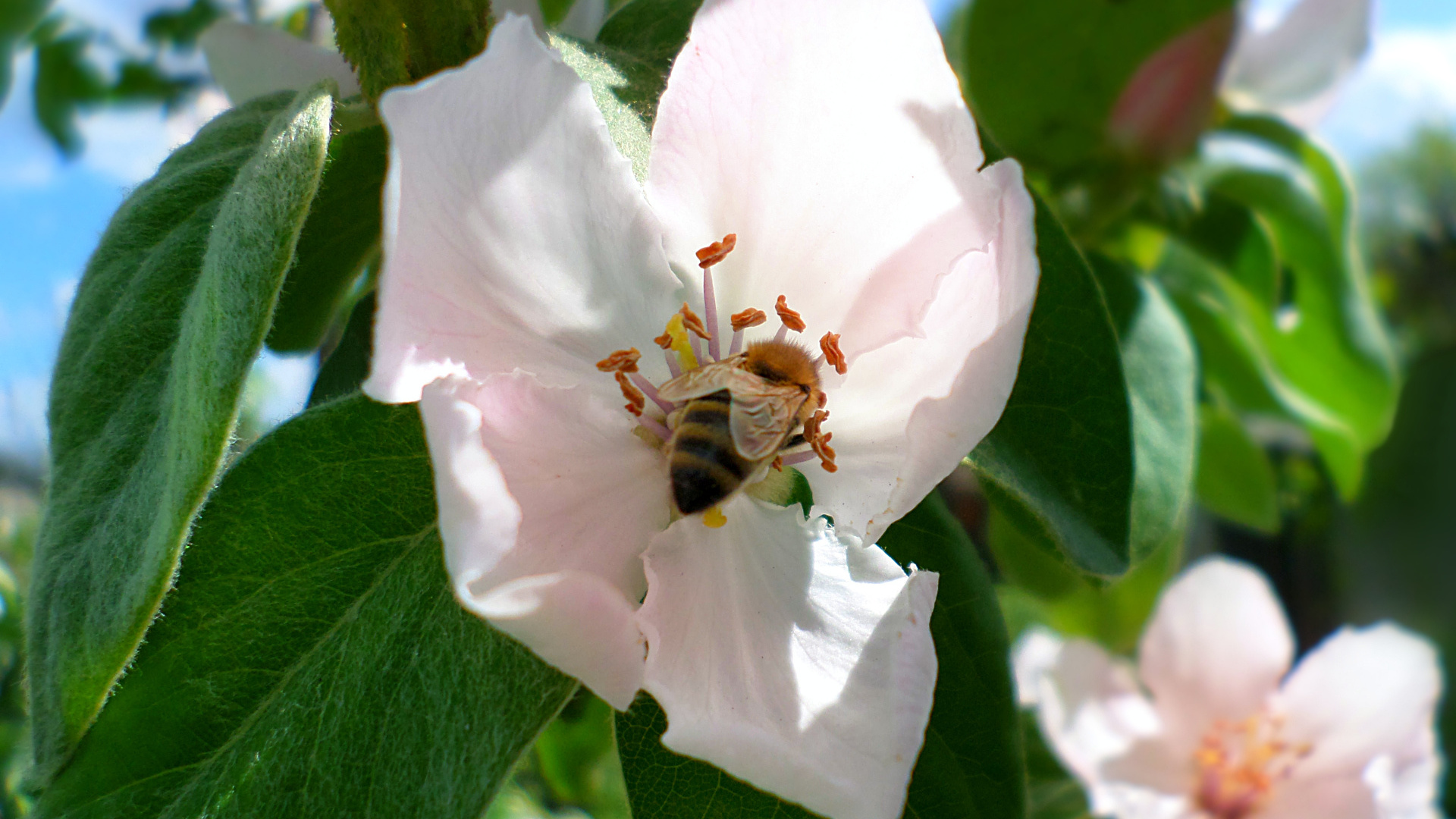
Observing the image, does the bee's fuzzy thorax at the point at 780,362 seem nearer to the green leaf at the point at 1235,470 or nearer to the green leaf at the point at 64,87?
the green leaf at the point at 1235,470

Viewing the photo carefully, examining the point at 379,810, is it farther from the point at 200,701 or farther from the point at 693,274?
the point at 693,274

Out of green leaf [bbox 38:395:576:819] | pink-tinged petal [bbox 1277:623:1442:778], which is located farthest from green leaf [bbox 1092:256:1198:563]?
pink-tinged petal [bbox 1277:623:1442:778]

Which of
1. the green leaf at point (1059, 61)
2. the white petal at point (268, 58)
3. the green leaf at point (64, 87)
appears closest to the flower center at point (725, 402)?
the white petal at point (268, 58)

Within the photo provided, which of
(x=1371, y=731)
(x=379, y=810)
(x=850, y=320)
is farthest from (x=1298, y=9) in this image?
(x=379, y=810)

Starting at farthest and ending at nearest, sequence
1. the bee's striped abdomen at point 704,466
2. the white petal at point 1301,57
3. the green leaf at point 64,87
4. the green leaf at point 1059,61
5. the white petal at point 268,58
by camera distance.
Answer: the green leaf at point 64,87, the white petal at point 1301,57, the green leaf at point 1059,61, the white petal at point 268,58, the bee's striped abdomen at point 704,466

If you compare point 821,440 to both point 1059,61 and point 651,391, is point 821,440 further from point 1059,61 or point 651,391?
point 1059,61

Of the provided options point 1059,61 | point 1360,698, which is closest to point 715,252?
point 1059,61
